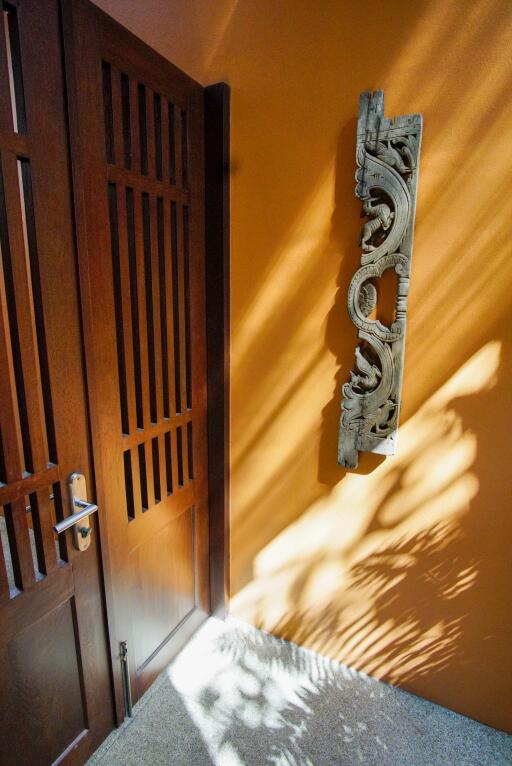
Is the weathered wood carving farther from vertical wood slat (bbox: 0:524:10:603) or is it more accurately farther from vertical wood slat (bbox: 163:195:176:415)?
vertical wood slat (bbox: 0:524:10:603)

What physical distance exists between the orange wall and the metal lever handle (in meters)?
0.72

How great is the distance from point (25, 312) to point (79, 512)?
588mm

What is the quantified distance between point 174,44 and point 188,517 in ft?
6.12

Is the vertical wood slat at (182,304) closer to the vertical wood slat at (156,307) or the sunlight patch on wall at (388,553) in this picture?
the vertical wood slat at (156,307)

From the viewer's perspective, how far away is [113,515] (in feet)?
4.47

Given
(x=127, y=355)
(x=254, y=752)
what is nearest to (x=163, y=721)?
(x=254, y=752)

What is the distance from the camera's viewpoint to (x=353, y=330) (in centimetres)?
148

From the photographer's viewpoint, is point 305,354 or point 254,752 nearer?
point 254,752

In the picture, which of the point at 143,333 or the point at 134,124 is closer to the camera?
the point at 134,124

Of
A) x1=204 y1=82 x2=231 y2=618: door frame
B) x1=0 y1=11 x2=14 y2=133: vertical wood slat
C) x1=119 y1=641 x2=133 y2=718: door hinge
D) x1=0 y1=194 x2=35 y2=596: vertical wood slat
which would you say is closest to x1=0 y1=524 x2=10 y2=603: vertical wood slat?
x1=0 y1=194 x2=35 y2=596: vertical wood slat

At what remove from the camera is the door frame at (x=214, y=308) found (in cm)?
113

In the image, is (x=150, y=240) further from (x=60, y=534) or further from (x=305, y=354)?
(x=60, y=534)

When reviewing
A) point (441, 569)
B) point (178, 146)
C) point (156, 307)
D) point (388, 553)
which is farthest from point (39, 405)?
point (441, 569)

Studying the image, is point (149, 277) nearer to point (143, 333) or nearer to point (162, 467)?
point (143, 333)
